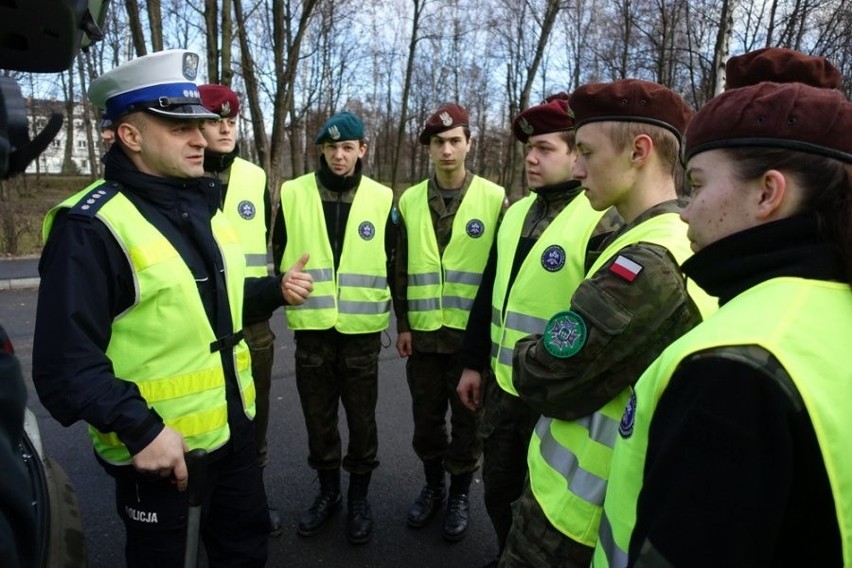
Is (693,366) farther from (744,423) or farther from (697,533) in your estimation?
(697,533)

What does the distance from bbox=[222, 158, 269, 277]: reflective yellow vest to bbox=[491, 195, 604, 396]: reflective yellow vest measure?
164 cm

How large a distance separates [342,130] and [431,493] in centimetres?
221

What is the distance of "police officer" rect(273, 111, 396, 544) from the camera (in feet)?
11.1

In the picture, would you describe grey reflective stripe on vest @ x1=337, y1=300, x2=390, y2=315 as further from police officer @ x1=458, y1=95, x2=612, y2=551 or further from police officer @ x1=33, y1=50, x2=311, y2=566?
police officer @ x1=33, y1=50, x2=311, y2=566

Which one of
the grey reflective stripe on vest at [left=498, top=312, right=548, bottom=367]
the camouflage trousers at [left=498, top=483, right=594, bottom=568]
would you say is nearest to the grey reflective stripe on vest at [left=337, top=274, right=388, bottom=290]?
the grey reflective stripe on vest at [left=498, top=312, right=548, bottom=367]

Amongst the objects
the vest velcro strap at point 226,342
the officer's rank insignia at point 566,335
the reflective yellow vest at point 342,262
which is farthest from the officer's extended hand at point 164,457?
the reflective yellow vest at point 342,262

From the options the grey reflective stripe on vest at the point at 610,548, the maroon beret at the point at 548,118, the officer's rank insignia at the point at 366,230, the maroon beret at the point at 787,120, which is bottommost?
the grey reflective stripe on vest at the point at 610,548

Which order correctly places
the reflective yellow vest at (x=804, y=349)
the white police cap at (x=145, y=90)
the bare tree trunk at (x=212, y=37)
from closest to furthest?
the reflective yellow vest at (x=804, y=349) < the white police cap at (x=145, y=90) < the bare tree trunk at (x=212, y=37)

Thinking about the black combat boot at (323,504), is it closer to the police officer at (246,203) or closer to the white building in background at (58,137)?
the police officer at (246,203)

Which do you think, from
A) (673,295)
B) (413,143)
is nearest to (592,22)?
(413,143)

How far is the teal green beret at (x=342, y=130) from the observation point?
11.0ft

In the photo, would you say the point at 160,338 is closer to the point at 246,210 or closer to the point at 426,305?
the point at 246,210

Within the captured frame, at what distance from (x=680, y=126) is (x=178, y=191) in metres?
1.74

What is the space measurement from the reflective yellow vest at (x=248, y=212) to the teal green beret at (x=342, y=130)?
49cm
